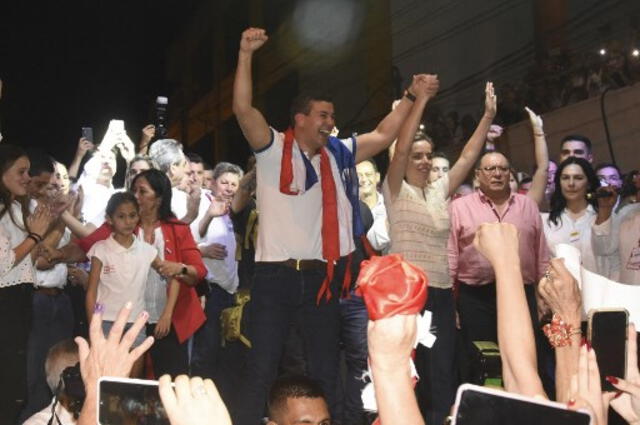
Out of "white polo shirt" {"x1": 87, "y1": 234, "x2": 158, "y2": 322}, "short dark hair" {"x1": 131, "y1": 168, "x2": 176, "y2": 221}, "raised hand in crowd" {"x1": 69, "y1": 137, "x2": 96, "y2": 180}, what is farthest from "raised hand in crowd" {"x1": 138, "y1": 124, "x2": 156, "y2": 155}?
"white polo shirt" {"x1": 87, "y1": 234, "x2": 158, "y2": 322}

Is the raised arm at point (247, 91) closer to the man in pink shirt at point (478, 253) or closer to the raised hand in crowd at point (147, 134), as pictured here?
the man in pink shirt at point (478, 253)

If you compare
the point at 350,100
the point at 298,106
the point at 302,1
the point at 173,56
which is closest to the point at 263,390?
the point at 298,106

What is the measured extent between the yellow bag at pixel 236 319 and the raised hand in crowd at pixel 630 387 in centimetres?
365

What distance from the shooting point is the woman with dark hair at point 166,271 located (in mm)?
5652

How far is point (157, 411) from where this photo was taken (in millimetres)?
2160

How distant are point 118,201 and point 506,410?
4.17 meters

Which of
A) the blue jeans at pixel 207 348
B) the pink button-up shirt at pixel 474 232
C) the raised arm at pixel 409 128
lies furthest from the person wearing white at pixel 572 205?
the blue jeans at pixel 207 348

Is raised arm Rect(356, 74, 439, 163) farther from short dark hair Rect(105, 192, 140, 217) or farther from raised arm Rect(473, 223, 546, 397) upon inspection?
raised arm Rect(473, 223, 546, 397)

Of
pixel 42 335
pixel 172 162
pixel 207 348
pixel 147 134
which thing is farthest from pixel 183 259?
pixel 147 134

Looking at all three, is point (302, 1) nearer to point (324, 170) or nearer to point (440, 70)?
point (440, 70)

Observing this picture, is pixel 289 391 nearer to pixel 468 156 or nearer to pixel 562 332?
pixel 562 332

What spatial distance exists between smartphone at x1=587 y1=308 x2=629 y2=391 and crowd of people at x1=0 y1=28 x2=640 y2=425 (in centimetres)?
81

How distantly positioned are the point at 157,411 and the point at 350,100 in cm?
1300

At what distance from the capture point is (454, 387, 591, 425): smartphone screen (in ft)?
5.69
